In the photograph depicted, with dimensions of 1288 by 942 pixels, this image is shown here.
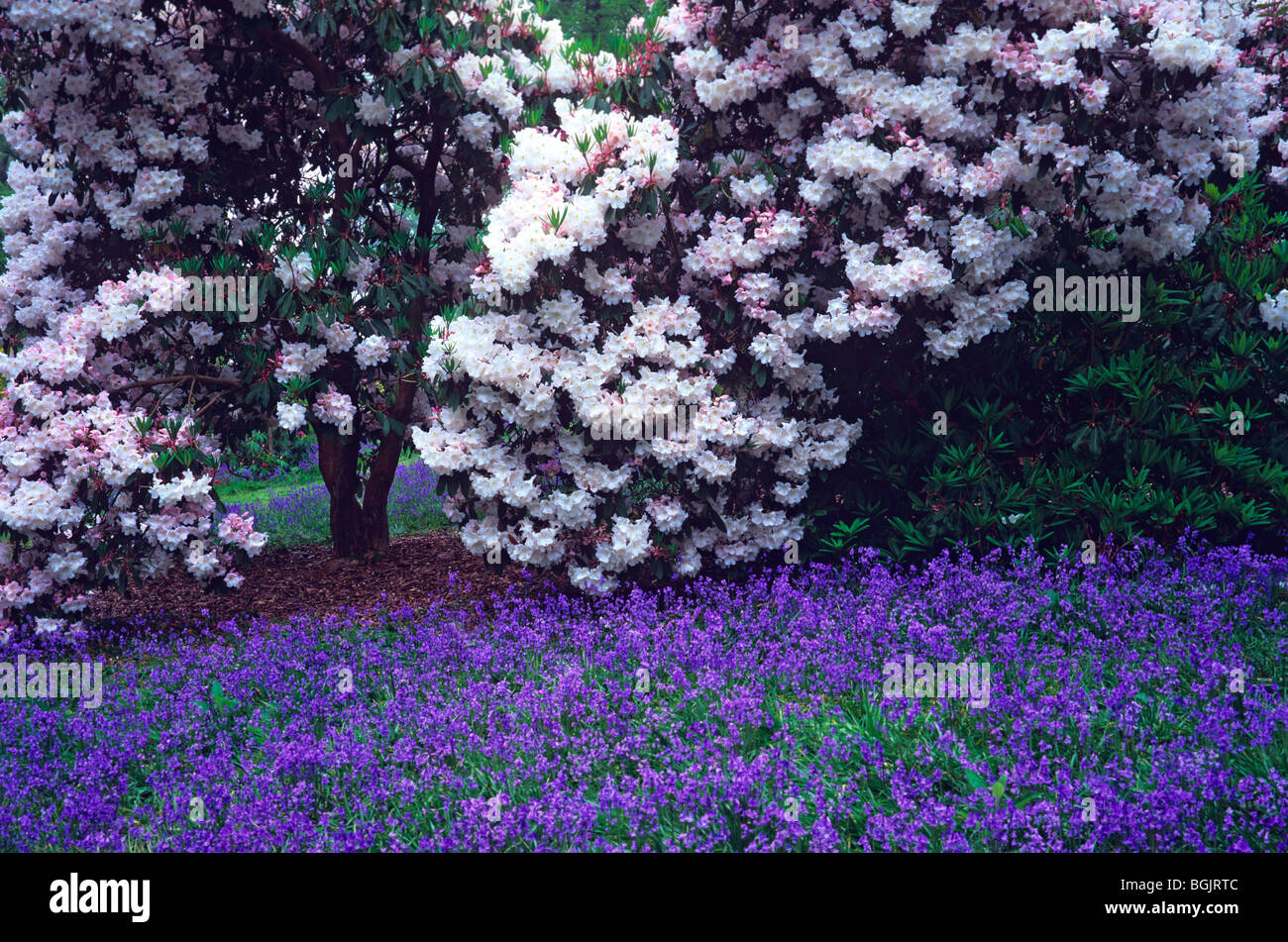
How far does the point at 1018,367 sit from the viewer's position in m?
6.22

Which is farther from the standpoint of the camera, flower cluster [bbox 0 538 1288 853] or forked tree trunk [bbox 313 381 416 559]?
forked tree trunk [bbox 313 381 416 559]

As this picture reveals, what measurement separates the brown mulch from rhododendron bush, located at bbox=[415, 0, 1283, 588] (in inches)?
43.6

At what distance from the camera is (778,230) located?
581 centimetres

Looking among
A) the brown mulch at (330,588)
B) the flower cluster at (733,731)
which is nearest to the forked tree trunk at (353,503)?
the brown mulch at (330,588)

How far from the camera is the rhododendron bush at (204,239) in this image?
6.25 metres

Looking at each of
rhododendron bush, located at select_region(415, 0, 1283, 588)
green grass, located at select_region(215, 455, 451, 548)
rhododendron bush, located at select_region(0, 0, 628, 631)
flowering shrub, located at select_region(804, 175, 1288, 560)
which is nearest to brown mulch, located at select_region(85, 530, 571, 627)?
rhododendron bush, located at select_region(0, 0, 628, 631)

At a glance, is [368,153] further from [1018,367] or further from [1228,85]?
[1228,85]

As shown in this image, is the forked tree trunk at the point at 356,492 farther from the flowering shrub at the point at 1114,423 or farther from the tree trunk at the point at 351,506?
the flowering shrub at the point at 1114,423

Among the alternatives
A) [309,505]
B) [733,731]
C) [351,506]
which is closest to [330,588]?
[351,506]

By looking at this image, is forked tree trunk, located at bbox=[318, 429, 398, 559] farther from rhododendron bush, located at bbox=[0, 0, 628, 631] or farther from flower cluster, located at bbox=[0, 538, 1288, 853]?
flower cluster, located at bbox=[0, 538, 1288, 853]

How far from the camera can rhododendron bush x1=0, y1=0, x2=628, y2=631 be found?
20.5 ft

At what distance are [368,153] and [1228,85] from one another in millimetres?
6248

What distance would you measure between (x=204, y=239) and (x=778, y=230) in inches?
174
